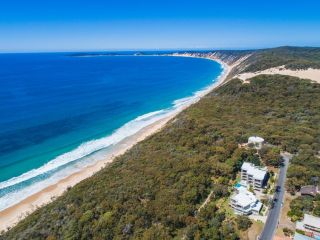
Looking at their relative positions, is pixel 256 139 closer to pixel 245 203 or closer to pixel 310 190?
pixel 310 190

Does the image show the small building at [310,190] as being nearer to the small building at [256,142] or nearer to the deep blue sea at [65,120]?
the small building at [256,142]

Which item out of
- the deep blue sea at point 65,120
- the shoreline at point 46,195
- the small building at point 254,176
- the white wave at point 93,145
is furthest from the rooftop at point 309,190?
the white wave at point 93,145

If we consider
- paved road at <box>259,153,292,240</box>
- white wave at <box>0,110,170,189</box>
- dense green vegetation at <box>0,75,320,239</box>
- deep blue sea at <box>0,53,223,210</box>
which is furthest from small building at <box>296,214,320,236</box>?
white wave at <box>0,110,170,189</box>

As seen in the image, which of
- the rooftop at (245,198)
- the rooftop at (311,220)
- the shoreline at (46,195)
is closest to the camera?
the rooftop at (311,220)

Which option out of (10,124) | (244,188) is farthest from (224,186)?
(10,124)

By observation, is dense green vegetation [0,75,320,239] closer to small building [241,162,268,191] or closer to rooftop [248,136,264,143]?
rooftop [248,136,264,143]

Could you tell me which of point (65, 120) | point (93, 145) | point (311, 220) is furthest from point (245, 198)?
point (65, 120)
